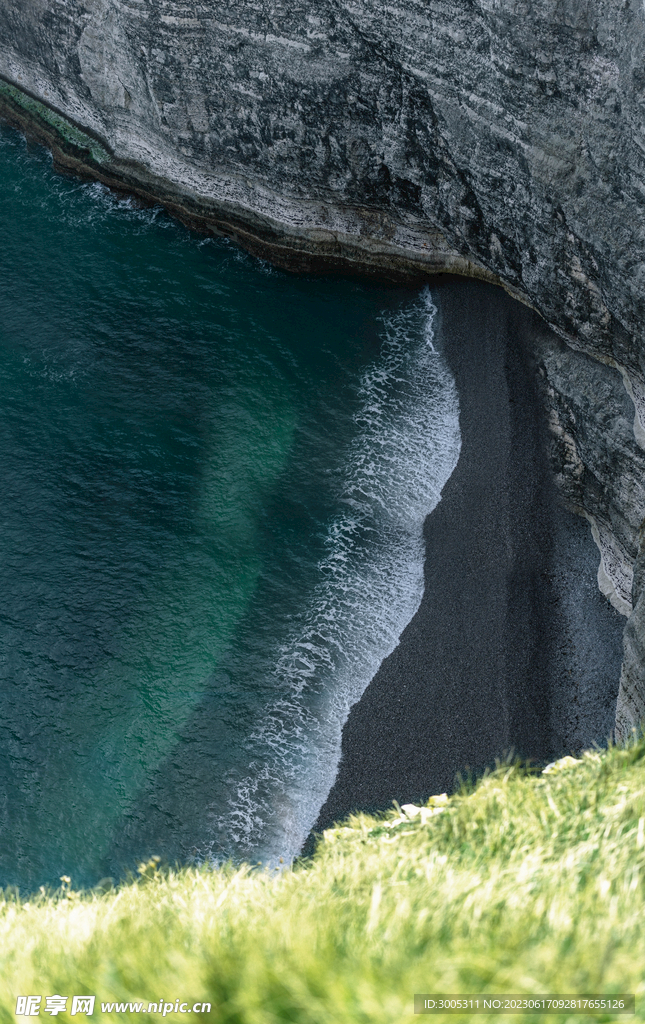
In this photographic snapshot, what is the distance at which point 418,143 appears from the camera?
23.7 m

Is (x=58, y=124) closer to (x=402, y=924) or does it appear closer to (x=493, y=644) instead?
(x=493, y=644)

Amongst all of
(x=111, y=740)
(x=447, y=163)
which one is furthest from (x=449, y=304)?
(x=111, y=740)

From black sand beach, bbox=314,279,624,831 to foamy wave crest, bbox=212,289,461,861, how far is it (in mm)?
535

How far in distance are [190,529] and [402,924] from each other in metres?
17.0

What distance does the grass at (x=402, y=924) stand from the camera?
459 centimetres

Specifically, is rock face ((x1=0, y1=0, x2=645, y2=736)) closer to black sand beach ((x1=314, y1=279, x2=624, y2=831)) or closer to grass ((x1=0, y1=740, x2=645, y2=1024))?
black sand beach ((x1=314, y1=279, x2=624, y2=831))

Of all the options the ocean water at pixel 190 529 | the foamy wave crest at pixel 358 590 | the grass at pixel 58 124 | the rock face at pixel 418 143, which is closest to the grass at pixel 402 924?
the rock face at pixel 418 143

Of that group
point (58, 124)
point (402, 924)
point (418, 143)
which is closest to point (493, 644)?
point (402, 924)

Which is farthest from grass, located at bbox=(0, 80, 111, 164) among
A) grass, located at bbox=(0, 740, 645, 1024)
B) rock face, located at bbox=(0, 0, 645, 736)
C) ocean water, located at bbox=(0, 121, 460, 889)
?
grass, located at bbox=(0, 740, 645, 1024)

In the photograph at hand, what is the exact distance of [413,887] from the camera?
5.92 meters

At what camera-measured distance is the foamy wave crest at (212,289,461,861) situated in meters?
16.9

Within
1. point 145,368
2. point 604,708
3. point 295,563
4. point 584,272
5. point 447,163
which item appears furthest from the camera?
point 145,368

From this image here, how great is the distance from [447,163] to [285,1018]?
23038 millimetres

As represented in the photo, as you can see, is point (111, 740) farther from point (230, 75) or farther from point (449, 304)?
point (230, 75)
